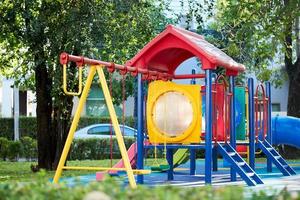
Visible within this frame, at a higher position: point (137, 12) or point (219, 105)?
point (137, 12)

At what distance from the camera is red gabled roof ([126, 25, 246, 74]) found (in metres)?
11.0

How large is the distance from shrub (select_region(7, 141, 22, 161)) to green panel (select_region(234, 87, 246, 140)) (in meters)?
9.80

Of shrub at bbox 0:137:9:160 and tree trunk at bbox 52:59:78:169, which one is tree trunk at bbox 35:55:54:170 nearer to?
tree trunk at bbox 52:59:78:169

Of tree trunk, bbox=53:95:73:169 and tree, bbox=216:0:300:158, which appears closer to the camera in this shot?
tree, bbox=216:0:300:158

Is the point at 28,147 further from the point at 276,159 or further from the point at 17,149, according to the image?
Answer: the point at 276,159

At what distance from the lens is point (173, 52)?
1265cm

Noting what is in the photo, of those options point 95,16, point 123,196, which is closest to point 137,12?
point 95,16

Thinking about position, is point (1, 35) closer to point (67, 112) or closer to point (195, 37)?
point (67, 112)

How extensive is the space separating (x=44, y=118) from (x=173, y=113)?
212 inches

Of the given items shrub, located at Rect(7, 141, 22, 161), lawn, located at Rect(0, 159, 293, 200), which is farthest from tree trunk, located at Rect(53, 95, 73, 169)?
lawn, located at Rect(0, 159, 293, 200)

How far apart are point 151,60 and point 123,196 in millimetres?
8060

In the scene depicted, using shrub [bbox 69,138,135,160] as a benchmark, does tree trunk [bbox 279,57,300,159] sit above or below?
above

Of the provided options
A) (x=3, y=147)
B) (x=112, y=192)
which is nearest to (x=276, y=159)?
(x=112, y=192)

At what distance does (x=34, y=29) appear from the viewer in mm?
14664
